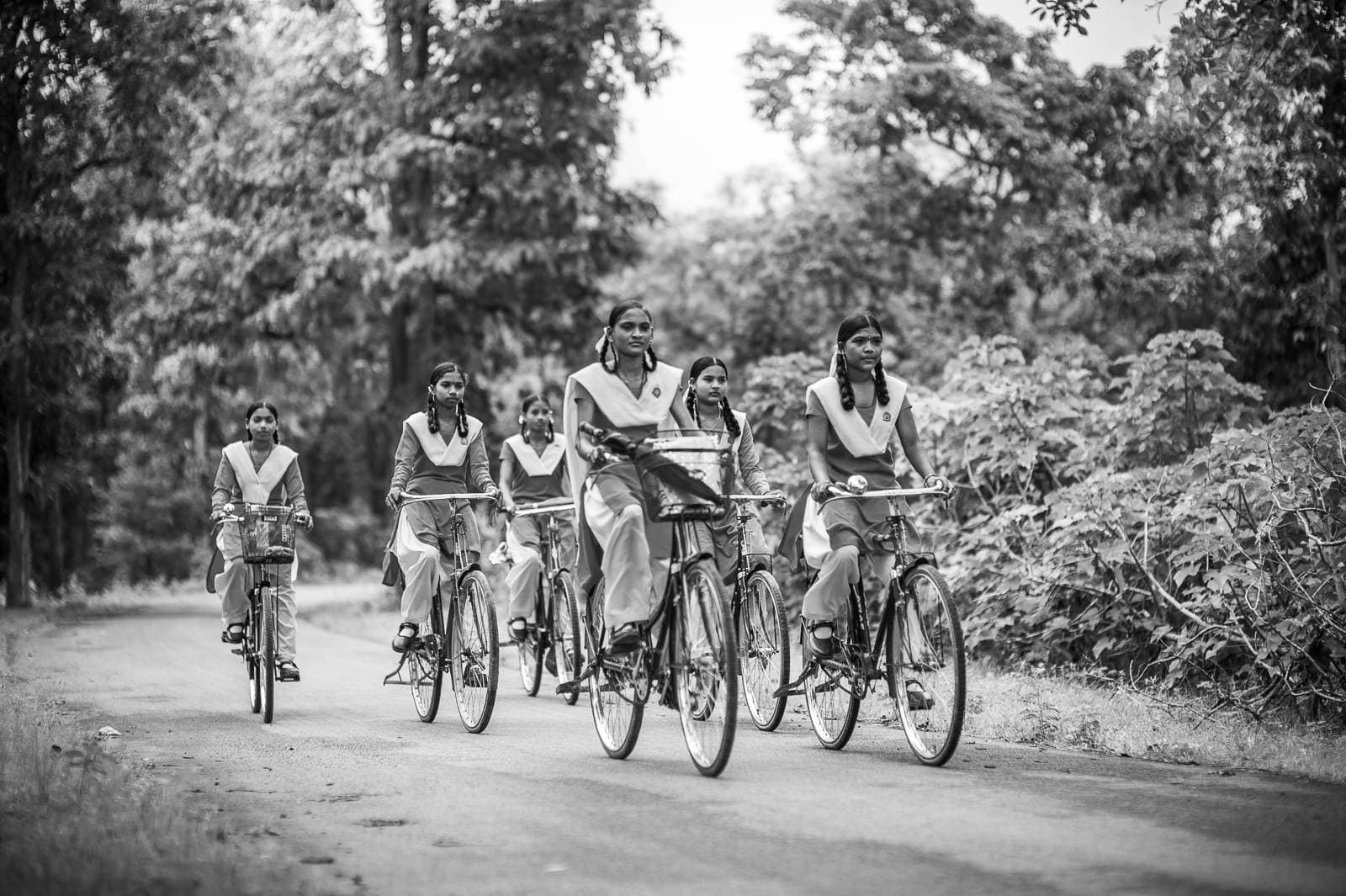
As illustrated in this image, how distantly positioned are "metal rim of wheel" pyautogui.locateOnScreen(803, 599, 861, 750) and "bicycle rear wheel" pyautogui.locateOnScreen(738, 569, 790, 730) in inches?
10.6

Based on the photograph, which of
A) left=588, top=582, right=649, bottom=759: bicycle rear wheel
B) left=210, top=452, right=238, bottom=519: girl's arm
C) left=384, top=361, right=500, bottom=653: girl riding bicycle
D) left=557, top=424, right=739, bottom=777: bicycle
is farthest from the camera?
left=210, top=452, right=238, bottom=519: girl's arm

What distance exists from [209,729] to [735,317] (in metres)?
22.0

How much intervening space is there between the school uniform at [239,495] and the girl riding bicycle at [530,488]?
171 centimetres

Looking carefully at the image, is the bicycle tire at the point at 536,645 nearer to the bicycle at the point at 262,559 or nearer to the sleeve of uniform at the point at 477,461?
the sleeve of uniform at the point at 477,461

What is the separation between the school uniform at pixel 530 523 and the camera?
12023 mm

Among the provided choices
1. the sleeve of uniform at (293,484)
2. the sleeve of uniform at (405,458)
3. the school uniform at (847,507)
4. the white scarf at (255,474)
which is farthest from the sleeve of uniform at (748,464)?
the white scarf at (255,474)

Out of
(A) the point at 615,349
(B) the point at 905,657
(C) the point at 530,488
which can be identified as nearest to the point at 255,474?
(C) the point at 530,488

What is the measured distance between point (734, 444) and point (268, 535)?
3481 mm

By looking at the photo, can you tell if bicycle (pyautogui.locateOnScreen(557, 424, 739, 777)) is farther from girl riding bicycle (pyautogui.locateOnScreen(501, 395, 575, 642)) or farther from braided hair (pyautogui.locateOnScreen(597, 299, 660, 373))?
girl riding bicycle (pyautogui.locateOnScreen(501, 395, 575, 642))

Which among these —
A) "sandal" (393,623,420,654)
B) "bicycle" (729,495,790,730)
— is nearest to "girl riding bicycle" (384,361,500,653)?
"sandal" (393,623,420,654)

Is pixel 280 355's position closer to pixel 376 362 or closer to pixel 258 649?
pixel 376 362

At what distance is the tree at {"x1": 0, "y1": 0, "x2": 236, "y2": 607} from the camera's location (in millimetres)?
25234

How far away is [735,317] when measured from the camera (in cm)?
3086

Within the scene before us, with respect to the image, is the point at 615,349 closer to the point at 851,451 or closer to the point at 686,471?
the point at 686,471
